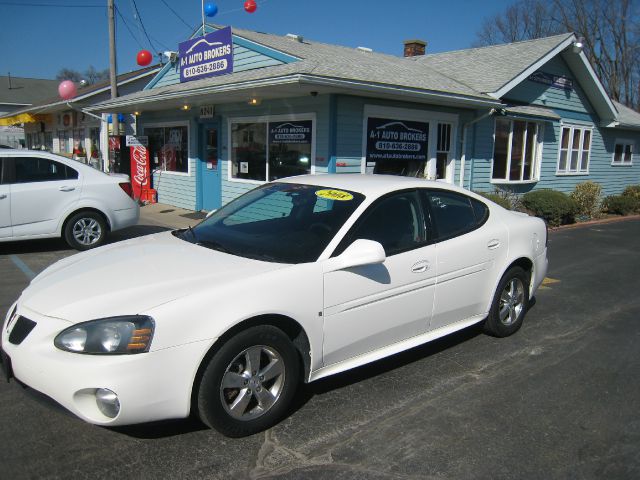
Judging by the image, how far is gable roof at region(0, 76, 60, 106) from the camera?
4616cm

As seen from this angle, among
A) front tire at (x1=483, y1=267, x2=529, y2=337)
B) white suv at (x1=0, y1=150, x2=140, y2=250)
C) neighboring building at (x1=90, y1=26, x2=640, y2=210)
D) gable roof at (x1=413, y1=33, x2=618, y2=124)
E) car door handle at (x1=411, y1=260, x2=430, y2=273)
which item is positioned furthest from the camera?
gable roof at (x1=413, y1=33, x2=618, y2=124)

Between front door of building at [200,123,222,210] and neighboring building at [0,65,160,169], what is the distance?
5.13 meters

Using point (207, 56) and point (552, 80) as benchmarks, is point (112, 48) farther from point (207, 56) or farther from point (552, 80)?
point (552, 80)

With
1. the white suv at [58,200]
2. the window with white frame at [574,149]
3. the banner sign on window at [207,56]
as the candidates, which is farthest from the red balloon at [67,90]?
the window with white frame at [574,149]

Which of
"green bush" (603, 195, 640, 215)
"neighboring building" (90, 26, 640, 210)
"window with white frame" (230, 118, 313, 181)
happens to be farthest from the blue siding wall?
"window with white frame" (230, 118, 313, 181)

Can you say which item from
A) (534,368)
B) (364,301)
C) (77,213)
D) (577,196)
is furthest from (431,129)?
(364,301)

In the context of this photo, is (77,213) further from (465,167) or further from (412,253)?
(465,167)

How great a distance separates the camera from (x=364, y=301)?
3568mm

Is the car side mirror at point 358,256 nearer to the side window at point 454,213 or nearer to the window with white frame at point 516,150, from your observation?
the side window at point 454,213

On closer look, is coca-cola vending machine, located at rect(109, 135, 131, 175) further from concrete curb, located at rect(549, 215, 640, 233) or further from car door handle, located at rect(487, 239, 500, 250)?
car door handle, located at rect(487, 239, 500, 250)

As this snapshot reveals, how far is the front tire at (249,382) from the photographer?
2.94m

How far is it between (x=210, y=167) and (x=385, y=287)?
9.88m

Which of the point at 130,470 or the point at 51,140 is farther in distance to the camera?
the point at 51,140

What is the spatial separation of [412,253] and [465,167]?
31.2 feet
